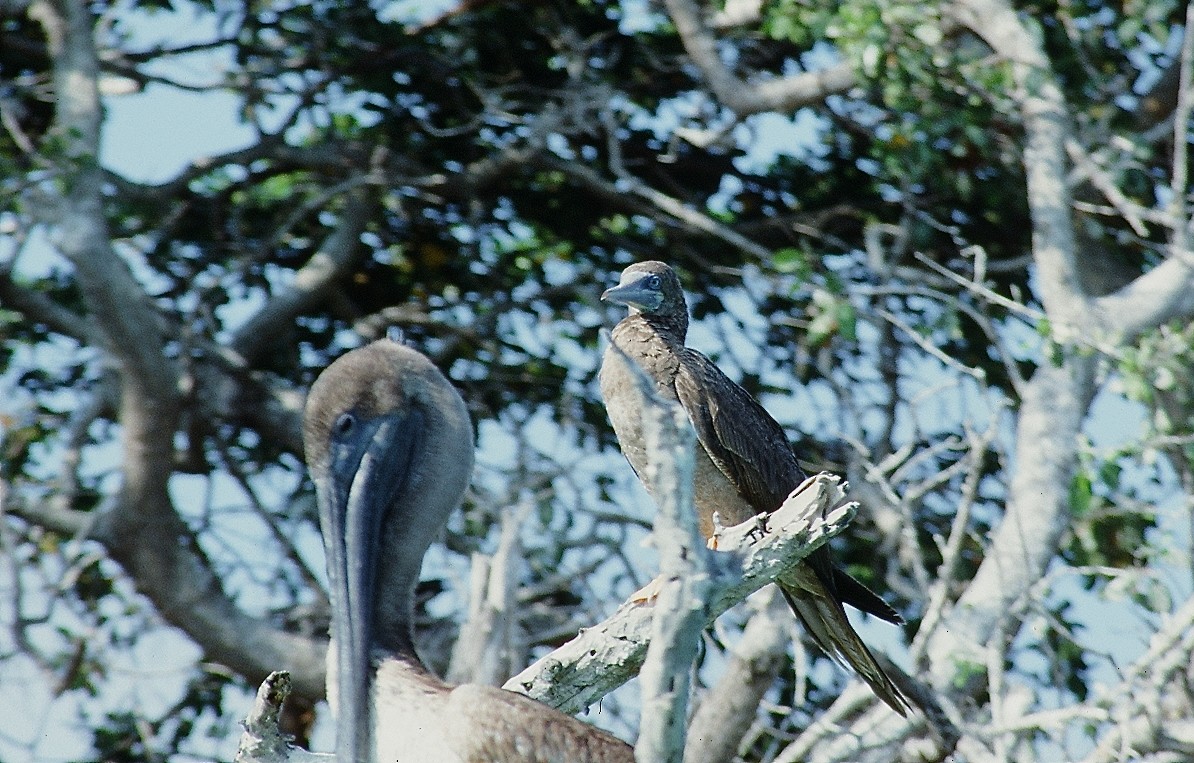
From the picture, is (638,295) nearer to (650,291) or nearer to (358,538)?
(650,291)

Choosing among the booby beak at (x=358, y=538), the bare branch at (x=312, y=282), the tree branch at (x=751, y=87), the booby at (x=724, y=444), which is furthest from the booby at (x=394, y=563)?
the bare branch at (x=312, y=282)

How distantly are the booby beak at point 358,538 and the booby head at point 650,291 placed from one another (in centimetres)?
172

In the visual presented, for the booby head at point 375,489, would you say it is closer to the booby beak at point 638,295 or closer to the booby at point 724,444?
the booby at point 724,444

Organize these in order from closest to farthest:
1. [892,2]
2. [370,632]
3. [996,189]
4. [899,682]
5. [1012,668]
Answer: [370,632] < [899,682] < [892,2] < [1012,668] < [996,189]

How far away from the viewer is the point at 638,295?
4.83 meters

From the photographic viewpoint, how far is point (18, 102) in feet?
25.1

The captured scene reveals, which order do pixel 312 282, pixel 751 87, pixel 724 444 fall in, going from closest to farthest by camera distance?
pixel 724 444 < pixel 751 87 < pixel 312 282

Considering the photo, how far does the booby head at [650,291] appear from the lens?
4.82 m

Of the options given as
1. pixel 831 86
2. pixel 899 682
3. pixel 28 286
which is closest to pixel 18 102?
pixel 28 286

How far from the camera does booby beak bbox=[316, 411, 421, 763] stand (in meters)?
2.83

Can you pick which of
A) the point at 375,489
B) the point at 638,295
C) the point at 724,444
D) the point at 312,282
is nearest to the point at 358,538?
the point at 375,489

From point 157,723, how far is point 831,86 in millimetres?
4130

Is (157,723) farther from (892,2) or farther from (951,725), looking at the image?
(892,2)

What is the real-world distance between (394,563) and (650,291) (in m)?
1.98
